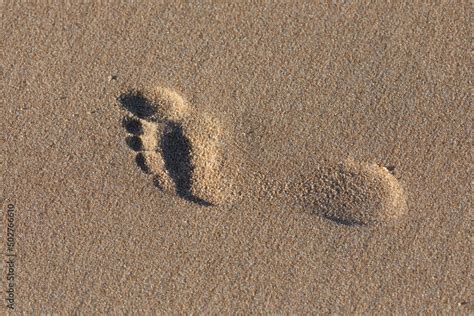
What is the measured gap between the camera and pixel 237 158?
7.96 ft

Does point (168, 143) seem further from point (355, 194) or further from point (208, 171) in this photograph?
point (355, 194)

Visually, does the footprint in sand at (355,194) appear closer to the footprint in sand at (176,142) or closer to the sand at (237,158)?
the sand at (237,158)

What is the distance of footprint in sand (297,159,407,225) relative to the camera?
2.40 meters

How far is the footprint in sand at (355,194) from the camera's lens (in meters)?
2.40

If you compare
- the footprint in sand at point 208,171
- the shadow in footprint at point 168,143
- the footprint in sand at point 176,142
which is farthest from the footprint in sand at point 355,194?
the shadow in footprint at point 168,143

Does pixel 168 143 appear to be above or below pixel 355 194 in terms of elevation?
below

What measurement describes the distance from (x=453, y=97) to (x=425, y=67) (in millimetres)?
209

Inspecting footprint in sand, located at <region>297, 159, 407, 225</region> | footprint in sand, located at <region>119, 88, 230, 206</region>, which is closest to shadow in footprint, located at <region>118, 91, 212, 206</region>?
footprint in sand, located at <region>119, 88, 230, 206</region>

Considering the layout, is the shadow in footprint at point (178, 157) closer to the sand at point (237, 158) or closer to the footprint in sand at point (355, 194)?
the sand at point (237, 158)

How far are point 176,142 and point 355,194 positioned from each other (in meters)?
0.95

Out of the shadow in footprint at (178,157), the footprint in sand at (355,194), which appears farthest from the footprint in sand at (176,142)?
the footprint in sand at (355,194)

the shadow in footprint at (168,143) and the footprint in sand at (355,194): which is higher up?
the footprint in sand at (355,194)

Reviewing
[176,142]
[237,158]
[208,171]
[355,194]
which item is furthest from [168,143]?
[355,194]

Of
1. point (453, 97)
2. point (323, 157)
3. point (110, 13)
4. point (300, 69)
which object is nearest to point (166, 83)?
point (110, 13)
